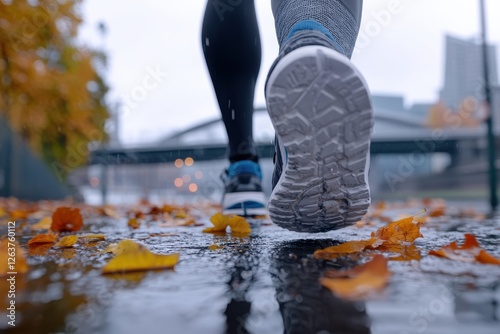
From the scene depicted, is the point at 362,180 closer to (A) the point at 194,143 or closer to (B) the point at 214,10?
(B) the point at 214,10

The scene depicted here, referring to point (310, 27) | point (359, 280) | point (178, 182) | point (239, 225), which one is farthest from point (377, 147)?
point (359, 280)

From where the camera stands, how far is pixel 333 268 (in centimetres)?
76

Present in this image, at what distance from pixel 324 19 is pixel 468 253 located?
0.63m

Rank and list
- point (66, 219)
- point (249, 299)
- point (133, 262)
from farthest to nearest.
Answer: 1. point (66, 219)
2. point (133, 262)
3. point (249, 299)

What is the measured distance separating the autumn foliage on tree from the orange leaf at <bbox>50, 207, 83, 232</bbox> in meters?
2.89

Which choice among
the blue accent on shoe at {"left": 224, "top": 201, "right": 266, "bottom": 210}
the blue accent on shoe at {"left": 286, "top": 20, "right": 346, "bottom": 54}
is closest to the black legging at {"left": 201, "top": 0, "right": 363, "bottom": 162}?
the blue accent on shoe at {"left": 224, "top": 201, "right": 266, "bottom": 210}

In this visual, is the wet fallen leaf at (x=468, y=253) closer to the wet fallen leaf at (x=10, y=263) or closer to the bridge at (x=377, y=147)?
the wet fallen leaf at (x=10, y=263)

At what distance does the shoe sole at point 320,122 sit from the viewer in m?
0.89

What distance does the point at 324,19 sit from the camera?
1066 millimetres

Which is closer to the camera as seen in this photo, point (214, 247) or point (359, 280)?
point (359, 280)

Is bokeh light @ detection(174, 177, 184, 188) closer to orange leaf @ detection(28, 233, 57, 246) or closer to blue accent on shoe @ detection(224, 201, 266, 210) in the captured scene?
blue accent on shoe @ detection(224, 201, 266, 210)

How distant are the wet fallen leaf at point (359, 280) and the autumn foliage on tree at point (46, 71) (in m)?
3.93

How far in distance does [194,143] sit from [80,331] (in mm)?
22911

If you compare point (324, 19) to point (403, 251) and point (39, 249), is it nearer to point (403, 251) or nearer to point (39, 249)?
point (403, 251)
